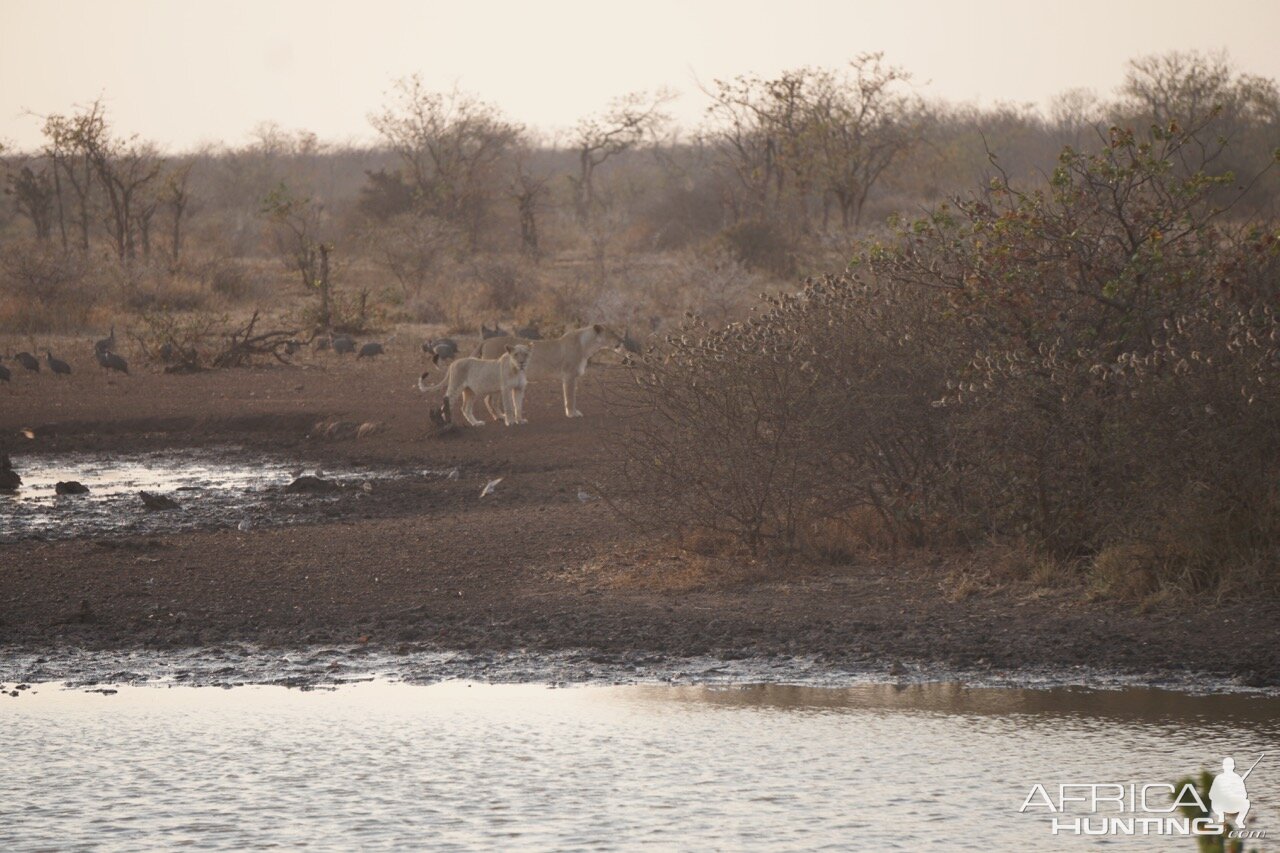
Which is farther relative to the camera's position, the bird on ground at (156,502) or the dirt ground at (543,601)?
the bird on ground at (156,502)

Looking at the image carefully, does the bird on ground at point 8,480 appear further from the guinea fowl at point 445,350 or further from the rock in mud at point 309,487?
the guinea fowl at point 445,350

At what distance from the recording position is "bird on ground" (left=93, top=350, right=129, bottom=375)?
22250 millimetres

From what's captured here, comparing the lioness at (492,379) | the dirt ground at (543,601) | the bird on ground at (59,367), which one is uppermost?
the bird on ground at (59,367)

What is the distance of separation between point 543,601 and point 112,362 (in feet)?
48.4

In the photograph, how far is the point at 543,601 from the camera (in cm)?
934

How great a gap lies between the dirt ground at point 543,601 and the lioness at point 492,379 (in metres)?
3.43

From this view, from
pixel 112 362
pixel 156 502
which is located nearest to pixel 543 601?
pixel 156 502

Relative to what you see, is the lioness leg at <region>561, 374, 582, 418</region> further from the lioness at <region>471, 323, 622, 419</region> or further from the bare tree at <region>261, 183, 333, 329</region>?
the bare tree at <region>261, 183, 333, 329</region>

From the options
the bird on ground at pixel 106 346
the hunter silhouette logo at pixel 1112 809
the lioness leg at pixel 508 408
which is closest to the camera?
the hunter silhouette logo at pixel 1112 809

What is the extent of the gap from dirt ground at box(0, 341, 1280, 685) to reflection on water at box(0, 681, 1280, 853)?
75 centimetres

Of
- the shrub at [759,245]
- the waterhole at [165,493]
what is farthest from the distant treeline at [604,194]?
the waterhole at [165,493]

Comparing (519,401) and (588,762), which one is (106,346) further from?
(588,762)

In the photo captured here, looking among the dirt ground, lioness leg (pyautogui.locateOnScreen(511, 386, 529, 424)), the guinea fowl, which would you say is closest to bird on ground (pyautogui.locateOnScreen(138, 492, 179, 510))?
the dirt ground

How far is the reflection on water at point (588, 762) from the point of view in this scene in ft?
18.0
